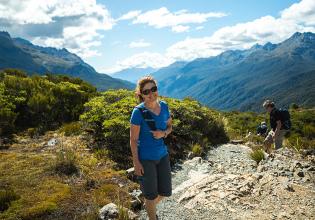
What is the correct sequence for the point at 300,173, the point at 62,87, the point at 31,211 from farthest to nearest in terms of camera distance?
the point at 62,87
the point at 300,173
the point at 31,211

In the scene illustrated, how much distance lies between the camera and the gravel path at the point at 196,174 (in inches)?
137

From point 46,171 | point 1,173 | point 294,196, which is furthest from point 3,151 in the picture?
point 294,196

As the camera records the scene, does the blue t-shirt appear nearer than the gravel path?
Yes

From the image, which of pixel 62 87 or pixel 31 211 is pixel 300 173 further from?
pixel 62 87

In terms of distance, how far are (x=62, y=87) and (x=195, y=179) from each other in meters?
7.77

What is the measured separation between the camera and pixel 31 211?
9.80ft

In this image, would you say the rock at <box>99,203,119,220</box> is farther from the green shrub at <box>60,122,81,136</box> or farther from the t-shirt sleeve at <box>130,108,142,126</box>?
the green shrub at <box>60,122,81,136</box>

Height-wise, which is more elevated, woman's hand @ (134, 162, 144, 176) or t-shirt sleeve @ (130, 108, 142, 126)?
t-shirt sleeve @ (130, 108, 142, 126)

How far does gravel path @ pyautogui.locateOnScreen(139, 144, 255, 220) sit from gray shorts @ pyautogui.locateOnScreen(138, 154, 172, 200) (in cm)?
106

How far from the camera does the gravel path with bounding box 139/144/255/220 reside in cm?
348

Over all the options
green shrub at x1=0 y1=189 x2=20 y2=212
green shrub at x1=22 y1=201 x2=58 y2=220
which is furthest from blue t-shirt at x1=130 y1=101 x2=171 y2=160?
green shrub at x1=0 y1=189 x2=20 y2=212

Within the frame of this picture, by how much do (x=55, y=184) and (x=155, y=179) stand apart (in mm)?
2385

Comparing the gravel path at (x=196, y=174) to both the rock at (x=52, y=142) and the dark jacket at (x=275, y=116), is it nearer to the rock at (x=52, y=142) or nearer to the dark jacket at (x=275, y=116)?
the dark jacket at (x=275, y=116)

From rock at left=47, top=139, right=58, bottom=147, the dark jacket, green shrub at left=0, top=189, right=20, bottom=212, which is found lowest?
green shrub at left=0, top=189, right=20, bottom=212
